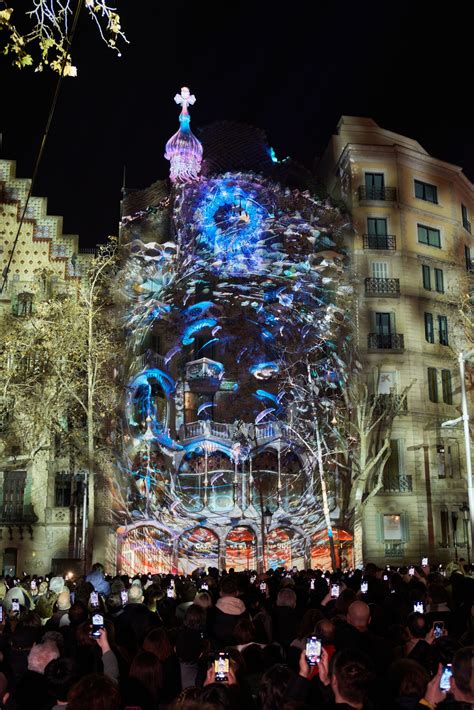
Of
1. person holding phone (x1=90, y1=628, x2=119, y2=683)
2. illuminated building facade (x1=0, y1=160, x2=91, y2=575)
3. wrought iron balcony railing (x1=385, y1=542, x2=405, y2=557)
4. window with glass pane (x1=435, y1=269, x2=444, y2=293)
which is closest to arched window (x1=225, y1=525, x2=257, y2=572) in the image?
wrought iron balcony railing (x1=385, y1=542, x2=405, y2=557)

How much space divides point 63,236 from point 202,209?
25.2ft

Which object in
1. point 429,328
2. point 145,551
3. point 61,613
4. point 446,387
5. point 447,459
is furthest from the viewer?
point 429,328

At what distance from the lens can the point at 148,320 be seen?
127ft

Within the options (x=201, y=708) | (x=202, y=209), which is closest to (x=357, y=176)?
(x=202, y=209)

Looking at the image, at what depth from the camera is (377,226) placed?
1745 inches

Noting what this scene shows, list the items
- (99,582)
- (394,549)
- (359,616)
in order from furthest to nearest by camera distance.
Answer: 1. (394,549)
2. (99,582)
3. (359,616)

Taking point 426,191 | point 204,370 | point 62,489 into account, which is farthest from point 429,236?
point 62,489

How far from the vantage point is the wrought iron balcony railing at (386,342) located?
4225 centimetres

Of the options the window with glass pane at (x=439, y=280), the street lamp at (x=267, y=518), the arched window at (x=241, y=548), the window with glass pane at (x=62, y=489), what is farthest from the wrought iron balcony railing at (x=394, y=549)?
the window with glass pane at (x=62, y=489)

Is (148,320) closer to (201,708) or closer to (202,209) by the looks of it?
(202,209)

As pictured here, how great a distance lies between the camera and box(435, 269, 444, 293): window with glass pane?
44.9 meters

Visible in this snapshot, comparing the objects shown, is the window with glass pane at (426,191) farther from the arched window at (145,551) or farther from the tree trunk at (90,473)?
the arched window at (145,551)

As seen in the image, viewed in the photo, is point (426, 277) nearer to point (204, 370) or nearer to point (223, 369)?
point (223, 369)

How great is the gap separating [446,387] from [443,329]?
322 cm
